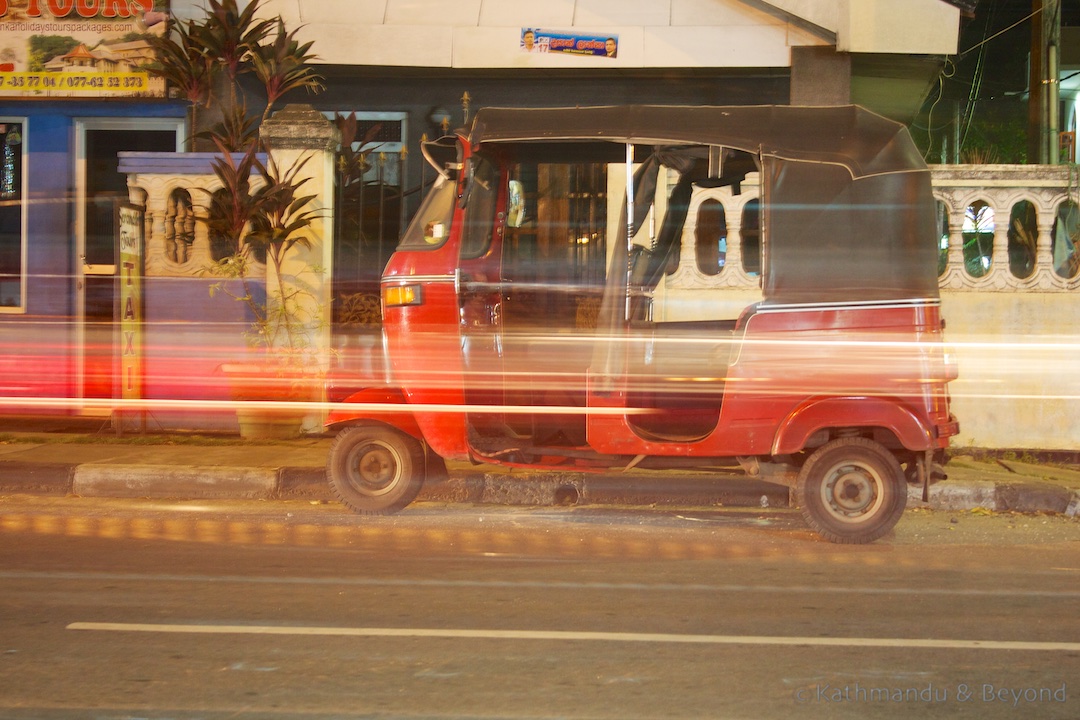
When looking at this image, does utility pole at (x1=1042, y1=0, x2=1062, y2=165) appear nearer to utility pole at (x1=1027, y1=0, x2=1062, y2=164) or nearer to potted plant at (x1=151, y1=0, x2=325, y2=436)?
utility pole at (x1=1027, y1=0, x2=1062, y2=164)

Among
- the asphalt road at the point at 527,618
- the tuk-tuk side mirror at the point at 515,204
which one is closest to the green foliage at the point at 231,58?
the tuk-tuk side mirror at the point at 515,204

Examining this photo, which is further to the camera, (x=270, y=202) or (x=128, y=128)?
(x=128, y=128)

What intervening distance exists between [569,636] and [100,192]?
9011 millimetres

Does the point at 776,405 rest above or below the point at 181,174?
below

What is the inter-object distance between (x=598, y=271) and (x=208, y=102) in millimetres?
4573

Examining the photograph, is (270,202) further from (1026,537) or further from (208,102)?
(1026,537)

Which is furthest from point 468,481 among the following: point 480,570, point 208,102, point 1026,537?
point 208,102

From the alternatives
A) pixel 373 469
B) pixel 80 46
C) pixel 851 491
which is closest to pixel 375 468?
pixel 373 469

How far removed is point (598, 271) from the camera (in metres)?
9.03

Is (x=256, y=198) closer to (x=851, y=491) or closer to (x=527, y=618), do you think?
(x=851, y=491)

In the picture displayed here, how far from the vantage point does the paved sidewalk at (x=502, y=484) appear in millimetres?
7270

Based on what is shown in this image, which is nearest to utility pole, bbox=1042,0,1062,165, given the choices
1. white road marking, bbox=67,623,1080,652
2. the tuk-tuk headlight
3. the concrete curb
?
the concrete curb

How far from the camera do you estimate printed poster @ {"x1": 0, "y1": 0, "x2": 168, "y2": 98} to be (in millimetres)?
10867

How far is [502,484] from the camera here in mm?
7492
